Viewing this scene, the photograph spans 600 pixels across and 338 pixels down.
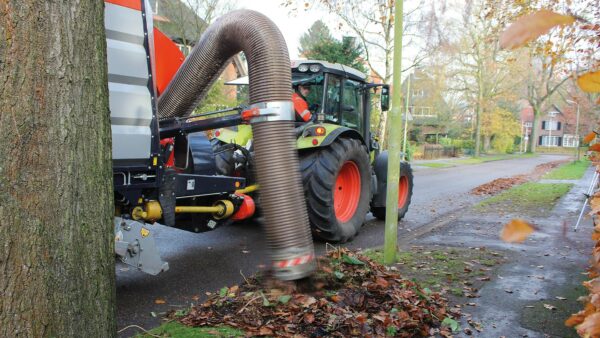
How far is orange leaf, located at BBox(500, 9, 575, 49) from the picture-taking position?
0.89 m

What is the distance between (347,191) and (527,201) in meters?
6.21

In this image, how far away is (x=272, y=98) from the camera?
12.3 ft

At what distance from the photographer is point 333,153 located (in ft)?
22.2

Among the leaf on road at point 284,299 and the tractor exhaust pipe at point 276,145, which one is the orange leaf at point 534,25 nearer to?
the tractor exhaust pipe at point 276,145

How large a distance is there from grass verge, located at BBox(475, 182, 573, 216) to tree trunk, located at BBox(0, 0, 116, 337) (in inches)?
362

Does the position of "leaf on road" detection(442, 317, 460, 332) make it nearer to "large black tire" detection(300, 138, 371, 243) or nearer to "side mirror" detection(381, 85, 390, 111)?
"large black tire" detection(300, 138, 371, 243)

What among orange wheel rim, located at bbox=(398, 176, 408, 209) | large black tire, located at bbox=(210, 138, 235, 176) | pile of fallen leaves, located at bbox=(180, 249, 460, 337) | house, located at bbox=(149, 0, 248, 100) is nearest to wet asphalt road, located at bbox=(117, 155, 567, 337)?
orange wheel rim, located at bbox=(398, 176, 408, 209)

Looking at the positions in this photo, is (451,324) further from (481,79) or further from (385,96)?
(481,79)

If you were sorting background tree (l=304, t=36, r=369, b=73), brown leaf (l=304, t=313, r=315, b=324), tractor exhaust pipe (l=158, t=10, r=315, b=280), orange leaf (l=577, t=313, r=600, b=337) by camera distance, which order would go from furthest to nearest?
background tree (l=304, t=36, r=369, b=73), tractor exhaust pipe (l=158, t=10, r=315, b=280), brown leaf (l=304, t=313, r=315, b=324), orange leaf (l=577, t=313, r=600, b=337)

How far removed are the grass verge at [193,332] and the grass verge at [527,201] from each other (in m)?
7.97

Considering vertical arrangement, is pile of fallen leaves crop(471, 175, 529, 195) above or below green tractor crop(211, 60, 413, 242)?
below

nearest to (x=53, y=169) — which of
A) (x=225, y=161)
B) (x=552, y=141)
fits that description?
(x=225, y=161)

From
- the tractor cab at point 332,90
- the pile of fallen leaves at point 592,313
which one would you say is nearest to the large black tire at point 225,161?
the tractor cab at point 332,90

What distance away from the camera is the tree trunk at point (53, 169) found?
194cm
